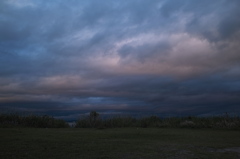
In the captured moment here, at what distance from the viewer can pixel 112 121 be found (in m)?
24.6

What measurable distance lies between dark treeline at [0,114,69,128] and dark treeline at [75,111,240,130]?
102 inches

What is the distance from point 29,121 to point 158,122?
12.2 metres

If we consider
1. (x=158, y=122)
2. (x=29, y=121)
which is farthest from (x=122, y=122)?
(x=29, y=121)

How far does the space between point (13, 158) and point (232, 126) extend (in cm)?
1817

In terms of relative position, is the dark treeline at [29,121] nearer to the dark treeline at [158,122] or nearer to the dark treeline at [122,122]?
the dark treeline at [122,122]

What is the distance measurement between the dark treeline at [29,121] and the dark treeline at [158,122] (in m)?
2.59

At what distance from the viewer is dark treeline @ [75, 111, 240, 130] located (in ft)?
70.3

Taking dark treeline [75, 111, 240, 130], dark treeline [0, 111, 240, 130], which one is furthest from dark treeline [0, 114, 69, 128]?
dark treeline [75, 111, 240, 130]

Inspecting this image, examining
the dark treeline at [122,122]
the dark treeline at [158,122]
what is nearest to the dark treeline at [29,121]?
the dark treeline at [122,122]

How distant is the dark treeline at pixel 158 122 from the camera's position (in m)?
21.4

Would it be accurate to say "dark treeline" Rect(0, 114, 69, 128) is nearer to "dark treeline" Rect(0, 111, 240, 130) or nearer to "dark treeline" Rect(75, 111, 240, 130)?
"dark treeline" Rect(0, 111, 240, 130)

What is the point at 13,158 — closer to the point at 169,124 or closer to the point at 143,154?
the point at 143,154

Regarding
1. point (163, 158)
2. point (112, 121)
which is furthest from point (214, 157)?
point (112, 121)

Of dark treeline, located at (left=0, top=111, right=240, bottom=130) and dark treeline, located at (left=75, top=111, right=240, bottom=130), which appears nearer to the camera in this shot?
dark treeline, located at (left=0, top=111, right=240, bottom=130)
